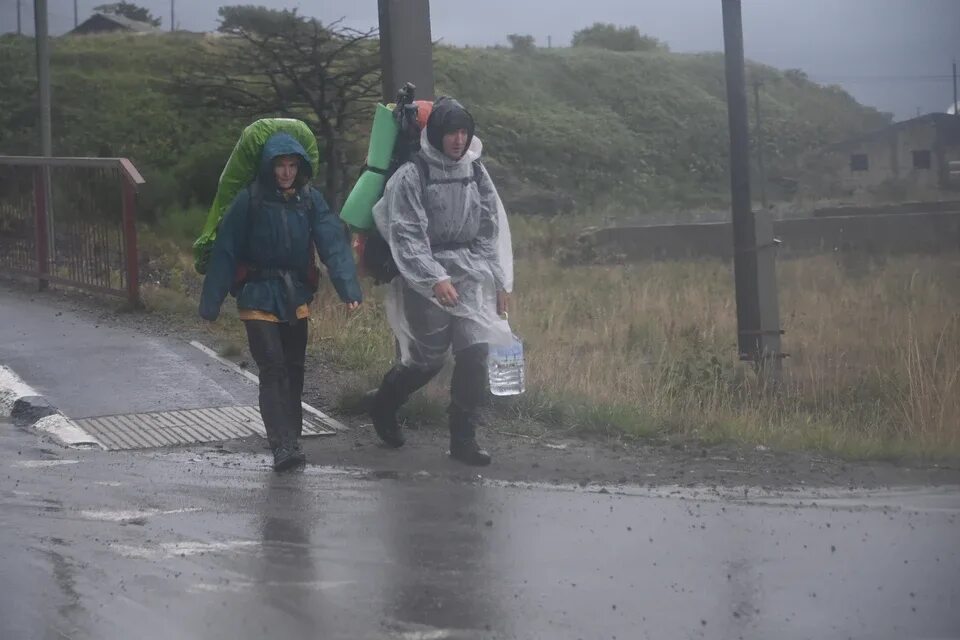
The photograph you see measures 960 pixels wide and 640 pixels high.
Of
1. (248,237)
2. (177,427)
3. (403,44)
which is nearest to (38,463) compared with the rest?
(177,427)

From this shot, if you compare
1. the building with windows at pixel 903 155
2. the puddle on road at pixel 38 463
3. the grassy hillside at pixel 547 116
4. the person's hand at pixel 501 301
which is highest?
the grassy hillside at pixel 547 116

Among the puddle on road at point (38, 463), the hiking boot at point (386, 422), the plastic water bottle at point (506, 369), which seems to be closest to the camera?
the puddle on road at point (38, 463)

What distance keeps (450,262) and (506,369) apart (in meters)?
0.74

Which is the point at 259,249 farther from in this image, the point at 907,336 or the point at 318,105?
the point at 318,105

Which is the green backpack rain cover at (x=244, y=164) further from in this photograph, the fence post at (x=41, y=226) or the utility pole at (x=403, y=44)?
the fence post at (x=41, y=226)

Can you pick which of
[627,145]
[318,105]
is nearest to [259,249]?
[318,105]

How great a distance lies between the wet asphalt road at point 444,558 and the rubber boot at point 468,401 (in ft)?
1.31

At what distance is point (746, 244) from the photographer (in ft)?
39.1

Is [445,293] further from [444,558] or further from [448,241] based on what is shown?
[444,558]

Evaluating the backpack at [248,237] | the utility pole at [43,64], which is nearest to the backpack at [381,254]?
the backpack at [248,237]

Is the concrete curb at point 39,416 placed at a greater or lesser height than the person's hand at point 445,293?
lesser

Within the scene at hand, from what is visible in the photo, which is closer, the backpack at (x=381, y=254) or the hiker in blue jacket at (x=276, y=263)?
the hiker in blue jacket at (x=276, y=263)

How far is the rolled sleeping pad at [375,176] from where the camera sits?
23.7 ft

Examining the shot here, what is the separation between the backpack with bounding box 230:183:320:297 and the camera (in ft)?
22.8
